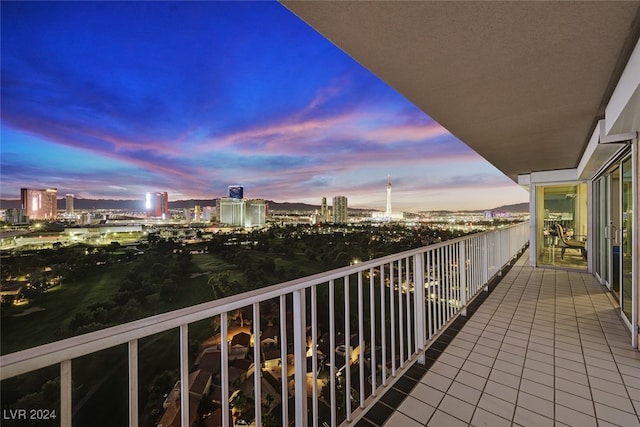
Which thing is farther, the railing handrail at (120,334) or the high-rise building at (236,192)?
the high-rise building at (236,192)

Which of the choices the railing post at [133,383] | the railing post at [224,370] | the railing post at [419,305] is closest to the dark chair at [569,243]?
the railing post at [419,305]

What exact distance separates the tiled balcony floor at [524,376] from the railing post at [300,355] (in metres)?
0.64

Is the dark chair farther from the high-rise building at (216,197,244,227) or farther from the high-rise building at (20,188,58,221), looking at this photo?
the high-rise building at (216,197,244,227)

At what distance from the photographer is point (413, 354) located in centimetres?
235

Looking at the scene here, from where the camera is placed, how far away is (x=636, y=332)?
264 cm

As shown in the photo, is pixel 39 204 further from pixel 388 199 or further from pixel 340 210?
pixel 388 199

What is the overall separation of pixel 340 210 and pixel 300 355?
27.3 metres

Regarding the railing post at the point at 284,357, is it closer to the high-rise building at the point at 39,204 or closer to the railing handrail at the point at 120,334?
the railing handrail at the point at 120,334

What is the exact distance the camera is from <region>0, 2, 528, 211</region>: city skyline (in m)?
10.4

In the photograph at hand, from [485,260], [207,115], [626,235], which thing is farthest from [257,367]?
[207,115]

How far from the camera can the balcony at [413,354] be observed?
3.09 feet

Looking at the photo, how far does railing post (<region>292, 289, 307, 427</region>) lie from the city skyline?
3745mm

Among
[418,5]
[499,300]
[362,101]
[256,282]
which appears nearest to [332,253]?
[256,282]

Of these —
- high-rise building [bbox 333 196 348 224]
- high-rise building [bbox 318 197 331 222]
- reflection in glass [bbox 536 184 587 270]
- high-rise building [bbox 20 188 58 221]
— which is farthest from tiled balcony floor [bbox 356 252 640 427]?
high-rise building [bbox 318 197 331 222]
